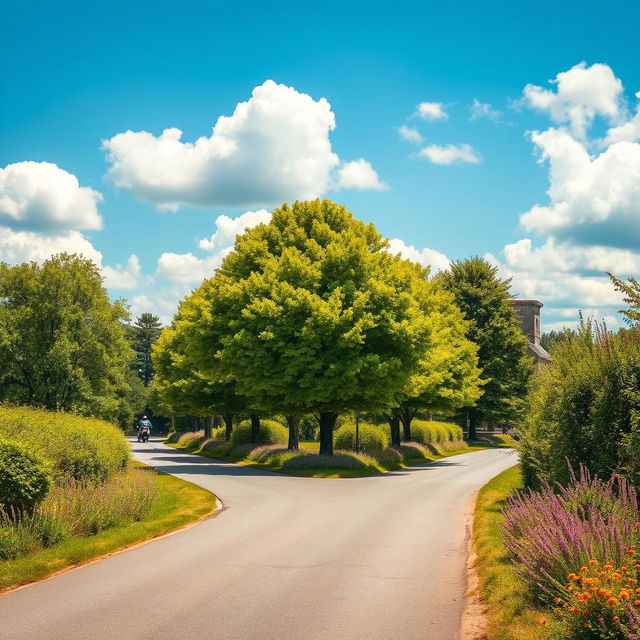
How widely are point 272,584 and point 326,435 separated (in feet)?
78.3

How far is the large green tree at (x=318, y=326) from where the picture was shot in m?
29.8

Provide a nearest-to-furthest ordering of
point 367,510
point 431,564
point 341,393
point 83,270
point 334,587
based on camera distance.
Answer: point 334,587 → point 431,564 → point 367,510 → point 341,393 → point 83,270

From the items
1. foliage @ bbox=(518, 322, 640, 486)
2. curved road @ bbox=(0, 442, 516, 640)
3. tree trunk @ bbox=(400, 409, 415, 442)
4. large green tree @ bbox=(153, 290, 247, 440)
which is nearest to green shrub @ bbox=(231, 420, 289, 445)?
large green tree @ bbox=(153, 290, 247, 440)

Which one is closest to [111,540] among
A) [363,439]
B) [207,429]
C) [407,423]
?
[363,439]

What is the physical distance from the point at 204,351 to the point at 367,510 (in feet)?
54.5

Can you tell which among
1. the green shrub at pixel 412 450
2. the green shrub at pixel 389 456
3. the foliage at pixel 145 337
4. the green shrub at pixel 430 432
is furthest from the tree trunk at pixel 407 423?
the foliage at pixel 145 337

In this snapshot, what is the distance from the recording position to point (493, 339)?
69125 mm

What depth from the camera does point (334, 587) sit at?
413 inches

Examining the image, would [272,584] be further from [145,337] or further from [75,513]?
[145,337]

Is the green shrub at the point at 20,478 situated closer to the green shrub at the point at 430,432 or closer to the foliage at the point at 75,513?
the foliage at the point at 75,513

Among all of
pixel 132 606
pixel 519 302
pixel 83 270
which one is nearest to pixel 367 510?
pixel 132 606

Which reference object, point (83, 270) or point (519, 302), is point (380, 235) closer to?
point (83, 270)

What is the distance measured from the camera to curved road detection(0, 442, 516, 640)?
8.45m

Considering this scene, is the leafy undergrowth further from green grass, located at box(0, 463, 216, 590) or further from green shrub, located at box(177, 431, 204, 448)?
green grass, located at box(0, 463, 216, 590)
